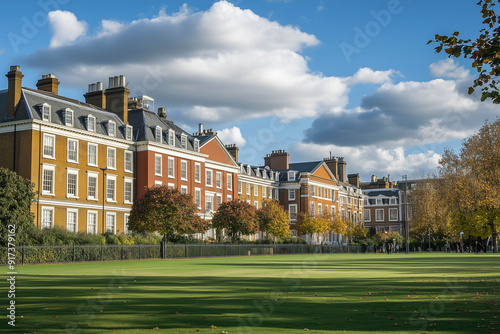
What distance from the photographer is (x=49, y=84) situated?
184ft

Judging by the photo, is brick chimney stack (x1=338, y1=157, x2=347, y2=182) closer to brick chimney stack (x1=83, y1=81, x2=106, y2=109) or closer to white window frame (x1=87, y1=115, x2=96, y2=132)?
brick chimney stack (x1=83, y1=81, x2=106, y2=109)

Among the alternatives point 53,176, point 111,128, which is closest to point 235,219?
point 111,128

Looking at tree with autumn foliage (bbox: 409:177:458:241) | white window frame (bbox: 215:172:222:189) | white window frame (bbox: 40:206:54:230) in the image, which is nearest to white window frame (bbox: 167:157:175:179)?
white window frame (bbox: 215:172:222:189)

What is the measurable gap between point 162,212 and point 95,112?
49.2 feet

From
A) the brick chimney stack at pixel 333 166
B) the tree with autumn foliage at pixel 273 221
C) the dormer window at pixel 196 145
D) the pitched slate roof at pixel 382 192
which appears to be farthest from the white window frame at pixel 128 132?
the pitched slate roof at pixel 382 192

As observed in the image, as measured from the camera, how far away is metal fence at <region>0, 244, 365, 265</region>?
34219 mm

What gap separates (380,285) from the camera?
17078 mm

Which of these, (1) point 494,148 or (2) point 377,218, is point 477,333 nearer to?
(1) point 494,148

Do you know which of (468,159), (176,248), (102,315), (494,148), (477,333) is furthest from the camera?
(468,159)

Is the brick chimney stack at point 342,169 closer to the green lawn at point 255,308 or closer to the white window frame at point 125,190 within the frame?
the white window frame at point 125,190

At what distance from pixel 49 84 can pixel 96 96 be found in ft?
18.1

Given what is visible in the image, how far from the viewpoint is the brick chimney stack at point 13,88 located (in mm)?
48469

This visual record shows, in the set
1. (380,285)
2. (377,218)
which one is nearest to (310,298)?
(380,285)

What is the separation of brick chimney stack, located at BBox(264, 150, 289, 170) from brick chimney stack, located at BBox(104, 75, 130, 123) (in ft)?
142
